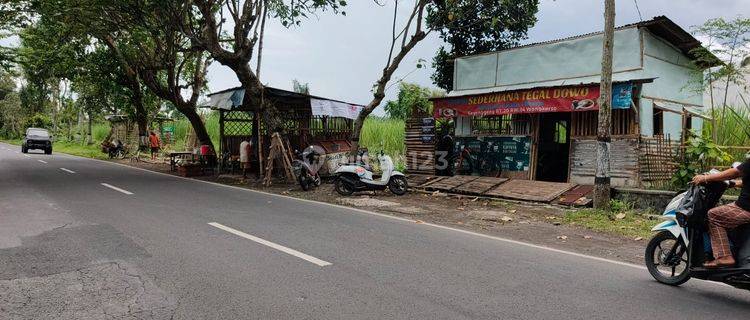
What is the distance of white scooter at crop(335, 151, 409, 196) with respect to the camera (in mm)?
12375

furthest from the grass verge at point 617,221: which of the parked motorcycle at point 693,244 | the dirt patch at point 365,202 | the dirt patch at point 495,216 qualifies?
the dirt patch at point 365,202

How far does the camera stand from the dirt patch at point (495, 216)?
7141 mm

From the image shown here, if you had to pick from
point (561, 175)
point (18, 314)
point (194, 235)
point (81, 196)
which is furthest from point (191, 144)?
point (18, 314)

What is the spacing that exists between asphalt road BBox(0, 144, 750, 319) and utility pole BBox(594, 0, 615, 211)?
386 cm

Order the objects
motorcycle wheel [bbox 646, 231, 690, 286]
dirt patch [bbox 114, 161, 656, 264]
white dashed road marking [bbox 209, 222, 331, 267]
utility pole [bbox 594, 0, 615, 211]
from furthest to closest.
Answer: utility pole [bbox 594, 0, 615, 211]
dirt patch [bbox 114, 161, 656, 264]
white dashed road marking [bbox 209, 222, 331, 267]
motorcycle wheel [bbox 646, 231, 690, 286]

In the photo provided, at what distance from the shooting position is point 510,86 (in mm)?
15023

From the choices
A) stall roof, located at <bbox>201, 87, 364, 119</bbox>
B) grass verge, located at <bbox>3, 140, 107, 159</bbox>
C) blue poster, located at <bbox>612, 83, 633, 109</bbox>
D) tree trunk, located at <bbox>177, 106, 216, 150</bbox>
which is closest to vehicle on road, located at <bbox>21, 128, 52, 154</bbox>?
grass verge, located at <bbox>3, 140, 107, 159</bbox>

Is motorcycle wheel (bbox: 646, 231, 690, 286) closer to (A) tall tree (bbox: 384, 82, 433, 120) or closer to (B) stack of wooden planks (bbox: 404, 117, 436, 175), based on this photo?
(B) stack of wooden planks (bbox: 404, 117, 436, 175)

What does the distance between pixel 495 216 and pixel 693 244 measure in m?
4.87

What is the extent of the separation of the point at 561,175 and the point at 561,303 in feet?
36.7

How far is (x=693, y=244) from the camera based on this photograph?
187 inches

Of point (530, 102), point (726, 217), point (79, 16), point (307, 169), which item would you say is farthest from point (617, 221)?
point (79, 16)

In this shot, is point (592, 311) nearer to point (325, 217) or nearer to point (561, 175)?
point (325, 217)

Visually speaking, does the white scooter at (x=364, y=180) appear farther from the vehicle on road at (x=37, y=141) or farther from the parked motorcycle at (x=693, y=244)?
the vehicle on road at (x=37, y=141)
